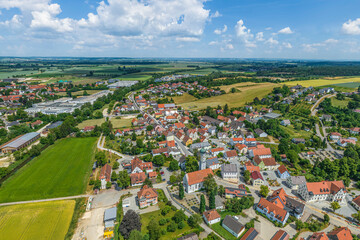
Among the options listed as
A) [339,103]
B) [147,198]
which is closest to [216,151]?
[147,198]

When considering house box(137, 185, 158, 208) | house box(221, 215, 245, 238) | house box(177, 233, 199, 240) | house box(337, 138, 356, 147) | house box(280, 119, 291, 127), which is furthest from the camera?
house box(280, 119, 291, 127)

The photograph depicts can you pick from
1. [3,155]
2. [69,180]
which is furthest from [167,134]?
[3,155]

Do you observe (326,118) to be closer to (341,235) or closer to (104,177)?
(341,235)

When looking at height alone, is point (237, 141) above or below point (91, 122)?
above

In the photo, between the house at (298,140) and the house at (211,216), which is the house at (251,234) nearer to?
the house at (211,216)

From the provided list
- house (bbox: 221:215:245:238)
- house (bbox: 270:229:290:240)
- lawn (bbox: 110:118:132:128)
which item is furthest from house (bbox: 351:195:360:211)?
lawn (bbox: 110:118:132:128)

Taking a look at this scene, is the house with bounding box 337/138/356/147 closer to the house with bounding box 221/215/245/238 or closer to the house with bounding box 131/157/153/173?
the house with bounding box 221/215/245/238
